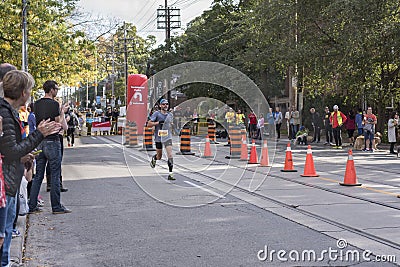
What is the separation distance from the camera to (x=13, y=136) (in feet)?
16.2

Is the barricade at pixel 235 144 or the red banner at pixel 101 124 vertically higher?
the red banner at pixel 101 124

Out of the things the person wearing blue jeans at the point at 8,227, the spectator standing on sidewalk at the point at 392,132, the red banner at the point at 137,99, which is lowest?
the person wearing blue jeans at the point at 8,227

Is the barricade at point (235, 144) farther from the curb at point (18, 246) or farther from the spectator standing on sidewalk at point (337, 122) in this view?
the curb at point (18, 246)

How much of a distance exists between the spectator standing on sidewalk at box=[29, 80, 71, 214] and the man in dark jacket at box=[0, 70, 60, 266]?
14.4ft

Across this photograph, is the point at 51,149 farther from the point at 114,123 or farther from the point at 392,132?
the point at 114,123

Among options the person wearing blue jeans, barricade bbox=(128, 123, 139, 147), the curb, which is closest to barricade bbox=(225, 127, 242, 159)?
barricade bbox=(128, 123, 139, 147)

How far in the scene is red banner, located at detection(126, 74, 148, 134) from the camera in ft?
113

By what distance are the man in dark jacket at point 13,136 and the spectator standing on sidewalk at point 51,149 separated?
4.40 meters

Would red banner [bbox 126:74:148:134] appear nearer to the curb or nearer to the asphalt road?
the asphalt road

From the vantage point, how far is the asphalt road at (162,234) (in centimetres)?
667

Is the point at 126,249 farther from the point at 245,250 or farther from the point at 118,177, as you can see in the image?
the point at 118,177

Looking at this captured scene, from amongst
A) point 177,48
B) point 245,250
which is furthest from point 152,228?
point 177,48

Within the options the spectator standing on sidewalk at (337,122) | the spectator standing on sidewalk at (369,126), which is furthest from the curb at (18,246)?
the spectator standing on sidewalk at (337,122)

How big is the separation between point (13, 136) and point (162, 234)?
346 centimetres
